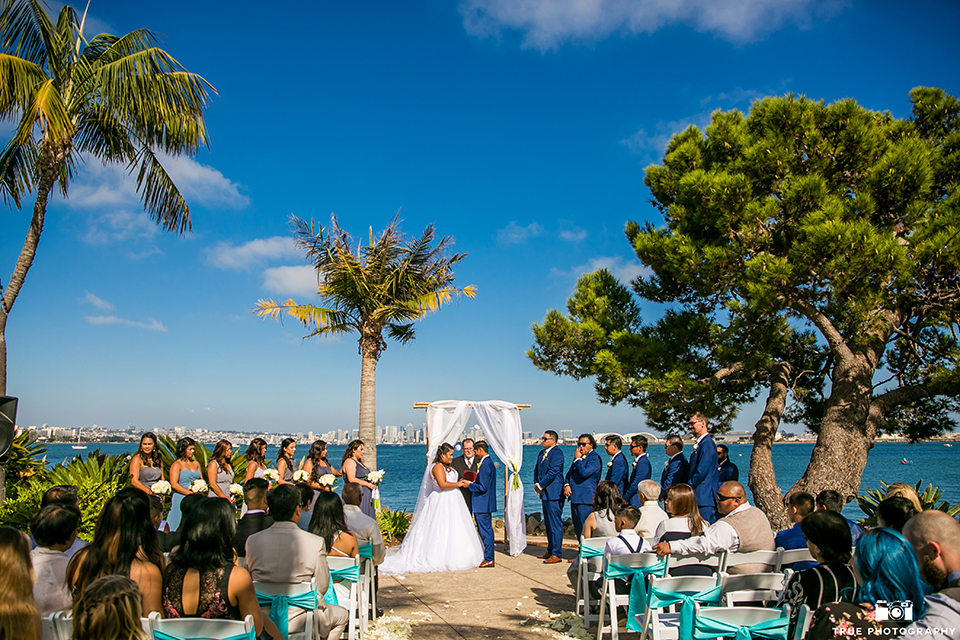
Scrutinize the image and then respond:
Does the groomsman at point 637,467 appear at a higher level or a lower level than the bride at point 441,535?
higher

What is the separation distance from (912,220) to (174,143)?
1154 centimetres

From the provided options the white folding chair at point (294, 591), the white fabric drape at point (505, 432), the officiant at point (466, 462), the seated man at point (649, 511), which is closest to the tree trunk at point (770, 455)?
the white fabric drape at point (505, 432)

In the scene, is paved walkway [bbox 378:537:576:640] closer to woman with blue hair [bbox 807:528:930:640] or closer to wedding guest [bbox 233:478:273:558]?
wedding guest [bbox 233:478:273:558]

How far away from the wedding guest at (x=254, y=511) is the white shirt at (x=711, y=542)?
3159 mm

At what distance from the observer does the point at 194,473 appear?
8.11m

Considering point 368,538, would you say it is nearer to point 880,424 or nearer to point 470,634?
point 470,634

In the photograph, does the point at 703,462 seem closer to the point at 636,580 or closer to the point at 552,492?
the point at 552,492

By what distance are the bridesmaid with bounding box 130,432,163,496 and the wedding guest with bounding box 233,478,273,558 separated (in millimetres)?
3610

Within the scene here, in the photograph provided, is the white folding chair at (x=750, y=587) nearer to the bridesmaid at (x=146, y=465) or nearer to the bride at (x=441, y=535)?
the bride at (x=441, y=535)

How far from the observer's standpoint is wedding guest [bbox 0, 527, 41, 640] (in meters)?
2.33

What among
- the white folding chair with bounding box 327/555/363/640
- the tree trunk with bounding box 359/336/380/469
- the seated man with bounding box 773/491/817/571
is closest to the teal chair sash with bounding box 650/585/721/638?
the seated man with bounding box 773/491/817/571

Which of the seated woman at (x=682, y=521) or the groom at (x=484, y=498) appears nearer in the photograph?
the seated woman at (x=682, y=521)

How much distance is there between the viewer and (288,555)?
3.98m

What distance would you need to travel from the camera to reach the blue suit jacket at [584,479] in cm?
884
